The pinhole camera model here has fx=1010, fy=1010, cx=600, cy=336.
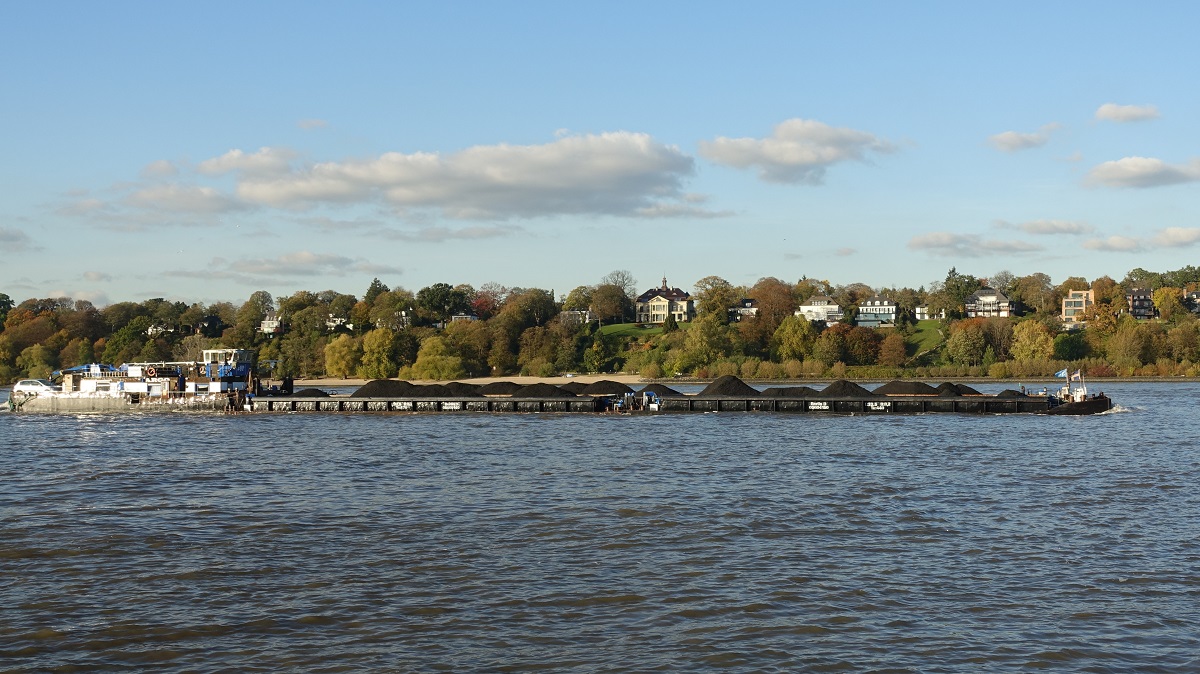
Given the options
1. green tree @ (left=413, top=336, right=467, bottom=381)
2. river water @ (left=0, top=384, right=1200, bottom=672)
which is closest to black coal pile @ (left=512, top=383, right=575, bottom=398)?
river water @ (left=0, top=384, right=1200, bottom=672)

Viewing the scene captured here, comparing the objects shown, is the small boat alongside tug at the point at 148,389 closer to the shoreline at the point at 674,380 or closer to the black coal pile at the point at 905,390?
the shoreline at the point at 674,380

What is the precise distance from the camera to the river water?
1633 centimetres

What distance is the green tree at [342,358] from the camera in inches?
6294

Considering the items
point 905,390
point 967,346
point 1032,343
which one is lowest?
point 905,390

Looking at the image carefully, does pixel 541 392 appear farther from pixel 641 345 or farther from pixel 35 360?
pixel 35 360

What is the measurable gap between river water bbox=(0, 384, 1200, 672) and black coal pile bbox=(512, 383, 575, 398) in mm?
34645

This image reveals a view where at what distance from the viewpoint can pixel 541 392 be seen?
8112 cm

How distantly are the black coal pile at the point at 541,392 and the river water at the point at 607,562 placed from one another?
34645 mm

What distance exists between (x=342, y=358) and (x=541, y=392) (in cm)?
8701

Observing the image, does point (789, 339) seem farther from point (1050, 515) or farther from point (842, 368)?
point (1050, 515)

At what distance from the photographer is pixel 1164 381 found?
139 metres

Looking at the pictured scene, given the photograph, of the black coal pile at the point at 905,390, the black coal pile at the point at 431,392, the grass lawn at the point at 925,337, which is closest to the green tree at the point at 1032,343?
the grass lawn at the point at 925,337

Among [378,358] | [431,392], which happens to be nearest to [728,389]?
[431,392]

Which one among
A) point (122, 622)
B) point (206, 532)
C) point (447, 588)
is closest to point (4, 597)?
point (122, 622)
